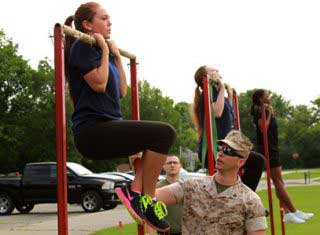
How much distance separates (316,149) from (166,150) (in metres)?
81.5

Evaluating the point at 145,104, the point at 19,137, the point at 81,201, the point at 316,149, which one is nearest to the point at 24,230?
the point at 81,201

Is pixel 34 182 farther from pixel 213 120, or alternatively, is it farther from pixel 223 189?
pixel 223 189

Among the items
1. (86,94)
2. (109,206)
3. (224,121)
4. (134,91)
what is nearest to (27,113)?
(109,206)

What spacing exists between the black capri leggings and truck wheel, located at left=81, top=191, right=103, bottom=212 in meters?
15.1

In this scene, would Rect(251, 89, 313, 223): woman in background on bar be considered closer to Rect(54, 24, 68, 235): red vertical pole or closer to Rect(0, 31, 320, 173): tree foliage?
Rect(54, 24, 68, 235): red vertical pole

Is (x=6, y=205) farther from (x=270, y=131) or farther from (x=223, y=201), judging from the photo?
(x=223, y=201)

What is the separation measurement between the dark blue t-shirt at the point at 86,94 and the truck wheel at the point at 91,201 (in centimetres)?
1500

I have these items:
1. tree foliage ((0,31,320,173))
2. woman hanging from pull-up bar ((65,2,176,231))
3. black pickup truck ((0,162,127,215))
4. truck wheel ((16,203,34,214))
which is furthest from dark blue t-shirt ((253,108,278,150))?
tree foliage ((0,31,320,173))

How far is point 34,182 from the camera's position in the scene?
19.1m

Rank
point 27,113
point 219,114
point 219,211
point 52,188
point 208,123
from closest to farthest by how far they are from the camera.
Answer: point 219,211 < point 208,123 < point 219,114 < point 52,188 < point 27,113

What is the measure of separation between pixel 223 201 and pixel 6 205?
16.4 m

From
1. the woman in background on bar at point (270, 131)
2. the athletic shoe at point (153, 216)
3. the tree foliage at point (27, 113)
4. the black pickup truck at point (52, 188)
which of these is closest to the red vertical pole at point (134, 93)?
the athletic shoe at point (153, 216)

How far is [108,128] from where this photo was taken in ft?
12.2

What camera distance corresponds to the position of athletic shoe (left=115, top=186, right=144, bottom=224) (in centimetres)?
375
